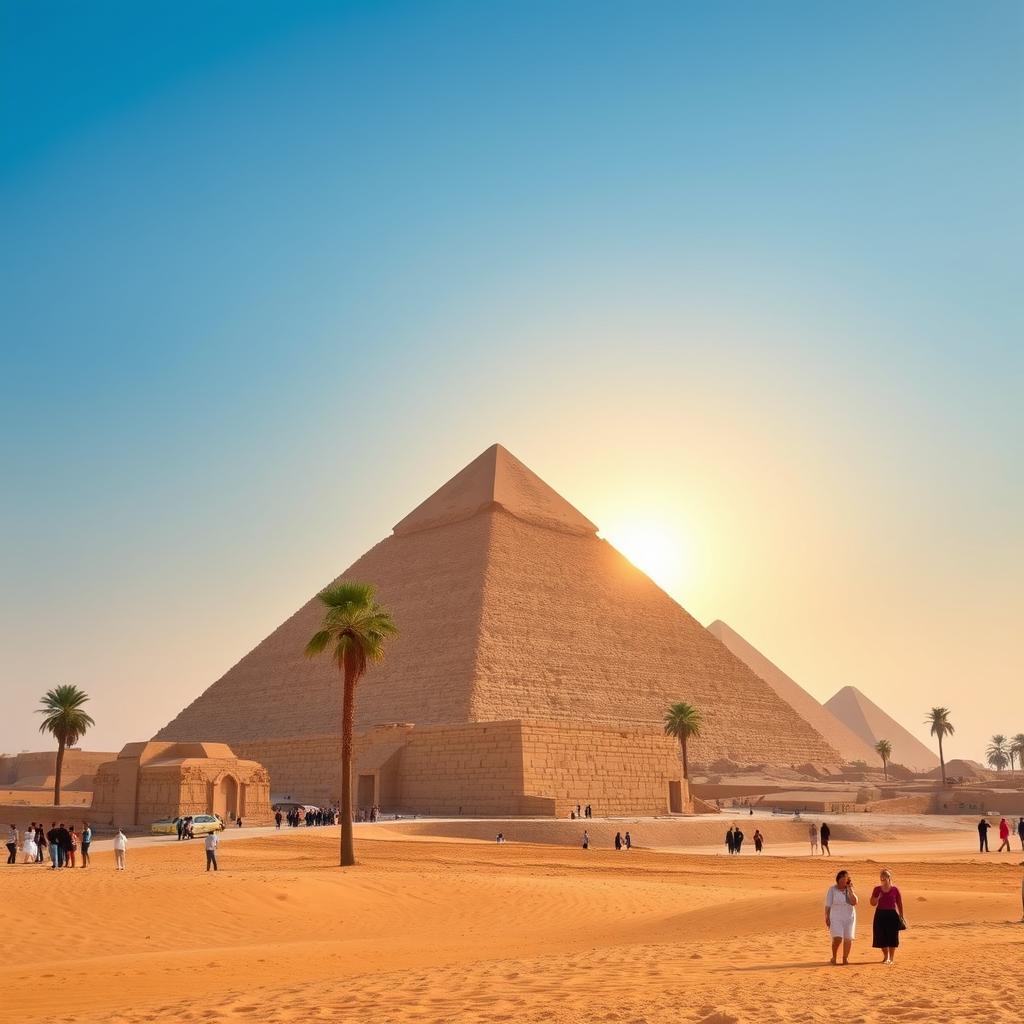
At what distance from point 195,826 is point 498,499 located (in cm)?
4960

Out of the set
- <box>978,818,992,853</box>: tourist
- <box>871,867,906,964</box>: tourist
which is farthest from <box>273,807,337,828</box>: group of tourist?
<box>871,867,906,964</box>: tourist

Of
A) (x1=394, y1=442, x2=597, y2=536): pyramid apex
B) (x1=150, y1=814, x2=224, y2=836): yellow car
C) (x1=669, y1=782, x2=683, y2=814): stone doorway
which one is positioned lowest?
(x1=669, y1=782, x2=683, y2=814): stone doorway

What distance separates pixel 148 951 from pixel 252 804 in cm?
2114

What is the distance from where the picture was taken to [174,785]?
28.2 m

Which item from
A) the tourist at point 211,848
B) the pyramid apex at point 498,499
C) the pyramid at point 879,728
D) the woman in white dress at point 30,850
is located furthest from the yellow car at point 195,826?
the pyramid at point 879,728

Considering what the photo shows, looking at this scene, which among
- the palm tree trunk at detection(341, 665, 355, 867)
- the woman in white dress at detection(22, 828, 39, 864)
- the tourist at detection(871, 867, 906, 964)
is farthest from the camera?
the woman in white dress at detection(22, 828, 39, 864)

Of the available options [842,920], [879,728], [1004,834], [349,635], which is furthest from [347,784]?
[879,728]

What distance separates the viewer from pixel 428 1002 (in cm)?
699

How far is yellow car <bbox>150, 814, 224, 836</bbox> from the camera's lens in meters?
24.8

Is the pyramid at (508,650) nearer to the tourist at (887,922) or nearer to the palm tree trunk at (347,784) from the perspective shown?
the palm tree trunk at (347,784)

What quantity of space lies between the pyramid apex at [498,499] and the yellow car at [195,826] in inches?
1879

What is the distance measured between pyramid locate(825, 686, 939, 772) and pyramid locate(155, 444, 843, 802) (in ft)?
183

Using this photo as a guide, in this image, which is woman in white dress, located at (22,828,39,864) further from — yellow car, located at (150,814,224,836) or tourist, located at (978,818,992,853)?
tourist, located at (978,818,992,853)

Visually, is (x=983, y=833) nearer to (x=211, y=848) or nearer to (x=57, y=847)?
(x=211, y=848)
